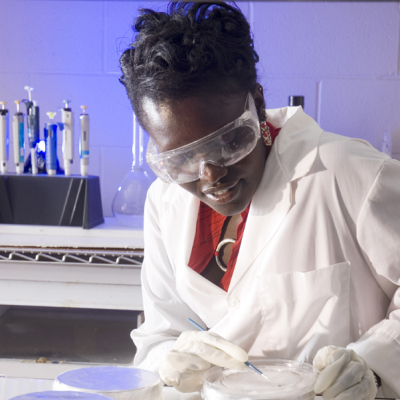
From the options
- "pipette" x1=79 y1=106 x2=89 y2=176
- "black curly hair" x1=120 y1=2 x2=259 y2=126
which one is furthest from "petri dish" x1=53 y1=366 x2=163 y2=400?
"pipette" x1=79 y1=106 x2=89 y2=176

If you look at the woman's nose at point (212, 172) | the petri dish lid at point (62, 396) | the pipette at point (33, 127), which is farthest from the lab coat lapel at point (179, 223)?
the pipette at point (33, 127)

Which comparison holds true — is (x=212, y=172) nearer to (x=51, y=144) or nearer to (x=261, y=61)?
(x=51, y=144)

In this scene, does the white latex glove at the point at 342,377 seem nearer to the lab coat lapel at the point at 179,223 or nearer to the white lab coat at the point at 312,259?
the white lab coat at the point at 312,259

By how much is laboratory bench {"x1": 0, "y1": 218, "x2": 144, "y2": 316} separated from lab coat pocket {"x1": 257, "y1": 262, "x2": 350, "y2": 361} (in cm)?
89

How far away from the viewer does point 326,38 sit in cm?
229

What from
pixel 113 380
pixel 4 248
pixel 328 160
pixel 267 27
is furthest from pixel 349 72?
pixel 113 380

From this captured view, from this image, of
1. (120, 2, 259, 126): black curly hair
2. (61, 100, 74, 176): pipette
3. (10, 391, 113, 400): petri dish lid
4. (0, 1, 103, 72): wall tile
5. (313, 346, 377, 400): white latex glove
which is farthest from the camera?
(0, 1, 103, 72): wall tile

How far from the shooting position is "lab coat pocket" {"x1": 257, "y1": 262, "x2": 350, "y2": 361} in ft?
3.43

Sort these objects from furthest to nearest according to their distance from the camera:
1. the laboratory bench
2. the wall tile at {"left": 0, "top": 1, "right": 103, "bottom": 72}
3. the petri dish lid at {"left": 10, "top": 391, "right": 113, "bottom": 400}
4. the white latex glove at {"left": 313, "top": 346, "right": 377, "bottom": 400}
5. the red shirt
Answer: the wall tile at {"left": 0, "top": 1, "right": 103, "bottom": 72} → the laboratory bench → the red shirt → the white latex glove at {"left": 313, "top": 346, "right": 377, "bottom": 400} → the petri dish lid at {"left": 10, "top": 391, "right": 113, "bottom": 400}

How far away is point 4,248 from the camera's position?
1918 mm

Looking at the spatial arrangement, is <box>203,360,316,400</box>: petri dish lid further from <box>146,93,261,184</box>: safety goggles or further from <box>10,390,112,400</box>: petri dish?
<box>146,93,261,184</box>: safety goggles

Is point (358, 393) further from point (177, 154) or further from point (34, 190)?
point (34, 190)

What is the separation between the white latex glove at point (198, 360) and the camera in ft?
2.66

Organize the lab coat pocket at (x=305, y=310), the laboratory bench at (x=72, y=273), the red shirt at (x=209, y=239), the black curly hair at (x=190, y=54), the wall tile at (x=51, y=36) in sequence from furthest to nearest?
the wall tile at (x=51, y=36) → the laboratory bench at (x=72, y=273) → the red shirt at (x=209, y=239) → the lab coat pocket at (x=305, y=310) → the black curly hair at (x=190, y=54)
